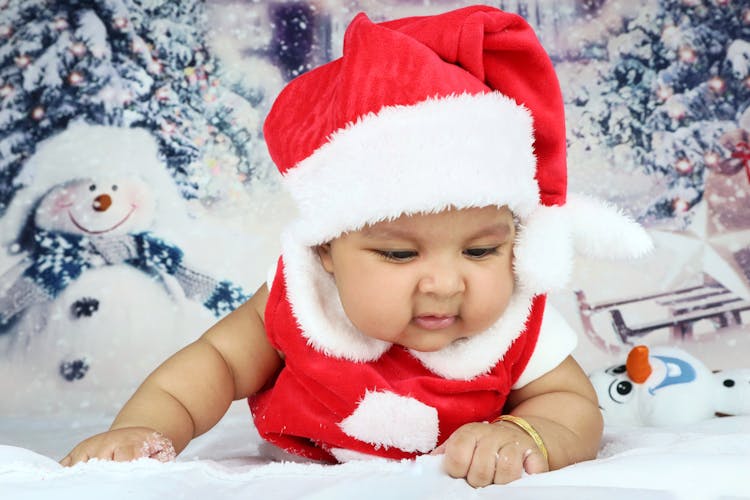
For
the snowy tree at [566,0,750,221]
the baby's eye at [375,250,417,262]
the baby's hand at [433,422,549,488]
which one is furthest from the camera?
the snowy tree at [566,0,750,221]

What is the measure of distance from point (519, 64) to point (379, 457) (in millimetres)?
451

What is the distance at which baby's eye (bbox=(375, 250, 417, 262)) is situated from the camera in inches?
36.5

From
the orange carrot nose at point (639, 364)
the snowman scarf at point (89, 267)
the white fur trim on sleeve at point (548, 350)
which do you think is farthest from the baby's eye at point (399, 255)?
the snowman scarf at point (89, 267)

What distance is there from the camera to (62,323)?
1.64m

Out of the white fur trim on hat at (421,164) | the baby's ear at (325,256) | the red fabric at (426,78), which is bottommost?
the baby's ear at (325,256)

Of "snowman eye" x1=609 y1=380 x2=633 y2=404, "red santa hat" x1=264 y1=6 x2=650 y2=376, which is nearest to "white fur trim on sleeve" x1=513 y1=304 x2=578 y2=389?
"red santa hat" x1=264 y1=6 x2=650 y2=376

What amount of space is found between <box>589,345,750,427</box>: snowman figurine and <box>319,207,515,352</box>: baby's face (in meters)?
0.39

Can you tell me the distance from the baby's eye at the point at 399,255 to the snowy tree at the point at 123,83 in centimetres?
85

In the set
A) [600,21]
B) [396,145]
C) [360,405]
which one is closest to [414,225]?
[396,145]

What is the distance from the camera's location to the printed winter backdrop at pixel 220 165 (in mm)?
1662

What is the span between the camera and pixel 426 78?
0.93 m

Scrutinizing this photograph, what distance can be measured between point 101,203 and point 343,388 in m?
0.82

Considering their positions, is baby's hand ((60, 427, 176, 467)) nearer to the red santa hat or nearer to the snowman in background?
the red santa hat

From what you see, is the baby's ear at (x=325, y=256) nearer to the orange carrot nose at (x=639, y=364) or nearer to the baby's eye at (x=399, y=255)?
the baby's eye at (x=399, y=255)
